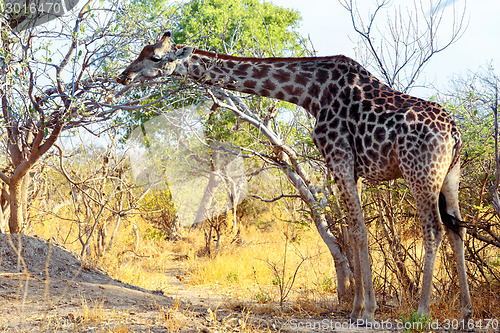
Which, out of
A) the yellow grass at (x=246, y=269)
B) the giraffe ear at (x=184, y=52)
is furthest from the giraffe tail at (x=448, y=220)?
the giraffe ear at (x=184, y=52)

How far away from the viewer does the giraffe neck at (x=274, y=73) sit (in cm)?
531

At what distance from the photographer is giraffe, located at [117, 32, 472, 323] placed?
4.59 metres

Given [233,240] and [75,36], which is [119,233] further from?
[75,36]

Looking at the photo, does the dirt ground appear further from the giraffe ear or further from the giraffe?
the giraffe ear

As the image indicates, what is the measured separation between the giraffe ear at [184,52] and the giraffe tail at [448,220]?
324cm

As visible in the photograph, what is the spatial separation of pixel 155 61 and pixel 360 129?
2.43 m

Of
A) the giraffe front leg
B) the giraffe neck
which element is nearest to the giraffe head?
the giraffe neck

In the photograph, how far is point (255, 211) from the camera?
683 inches

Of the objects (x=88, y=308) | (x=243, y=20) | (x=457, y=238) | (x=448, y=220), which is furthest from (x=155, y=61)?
(x=243, y=20)

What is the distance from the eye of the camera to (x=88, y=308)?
4594 mm

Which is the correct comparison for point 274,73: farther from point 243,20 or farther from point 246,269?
point 243,20

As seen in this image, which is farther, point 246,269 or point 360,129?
point 246,269

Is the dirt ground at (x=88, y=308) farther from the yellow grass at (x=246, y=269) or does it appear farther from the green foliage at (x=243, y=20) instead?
the green foliage at (x=243, y=20)

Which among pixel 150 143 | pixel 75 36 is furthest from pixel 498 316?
pixel 150 143
